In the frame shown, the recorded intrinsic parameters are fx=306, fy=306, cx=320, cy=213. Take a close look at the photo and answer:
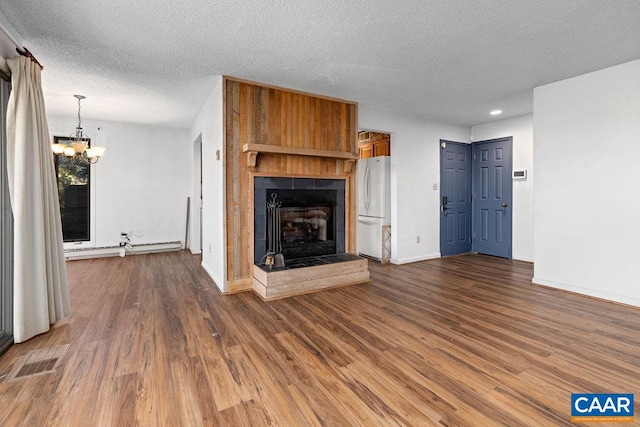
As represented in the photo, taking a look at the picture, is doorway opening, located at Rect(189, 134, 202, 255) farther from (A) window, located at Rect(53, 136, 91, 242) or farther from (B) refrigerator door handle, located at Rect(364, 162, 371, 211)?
(B) refrigerator door handle, located at Rect(364, 162, 371, 211)

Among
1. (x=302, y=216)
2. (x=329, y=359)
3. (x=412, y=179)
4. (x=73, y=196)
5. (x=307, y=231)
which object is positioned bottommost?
(x=329, y=359)

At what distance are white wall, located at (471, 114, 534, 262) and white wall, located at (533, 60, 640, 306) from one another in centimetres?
152

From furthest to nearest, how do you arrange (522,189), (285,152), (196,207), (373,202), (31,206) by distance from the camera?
(196,207) < (373,202) < (522,189) < (285,152) < (31,206)

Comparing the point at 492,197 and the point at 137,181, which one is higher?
the point at 137,181

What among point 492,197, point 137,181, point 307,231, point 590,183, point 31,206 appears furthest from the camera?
point 137,181

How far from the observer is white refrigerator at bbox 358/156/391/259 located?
5.37 metres

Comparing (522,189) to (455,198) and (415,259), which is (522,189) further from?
(415,259)

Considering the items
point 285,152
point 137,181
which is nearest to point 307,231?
point 285,152

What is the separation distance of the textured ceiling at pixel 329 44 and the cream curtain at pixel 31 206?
63cm

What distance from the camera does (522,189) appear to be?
5.40m

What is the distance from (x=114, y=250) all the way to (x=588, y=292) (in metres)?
7.55

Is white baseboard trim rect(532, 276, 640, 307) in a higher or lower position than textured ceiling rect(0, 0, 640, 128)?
lower

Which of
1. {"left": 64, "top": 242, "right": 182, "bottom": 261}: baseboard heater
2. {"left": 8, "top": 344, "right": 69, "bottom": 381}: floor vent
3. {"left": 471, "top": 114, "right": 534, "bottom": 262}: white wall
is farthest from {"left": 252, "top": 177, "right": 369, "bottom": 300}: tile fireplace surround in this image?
{"left": 64, "top": 242, "right": 182, "bottom": 261}: baseboard heater

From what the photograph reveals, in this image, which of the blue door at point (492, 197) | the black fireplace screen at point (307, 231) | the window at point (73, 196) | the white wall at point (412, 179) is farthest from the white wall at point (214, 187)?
the blue door at point (492, 197)
